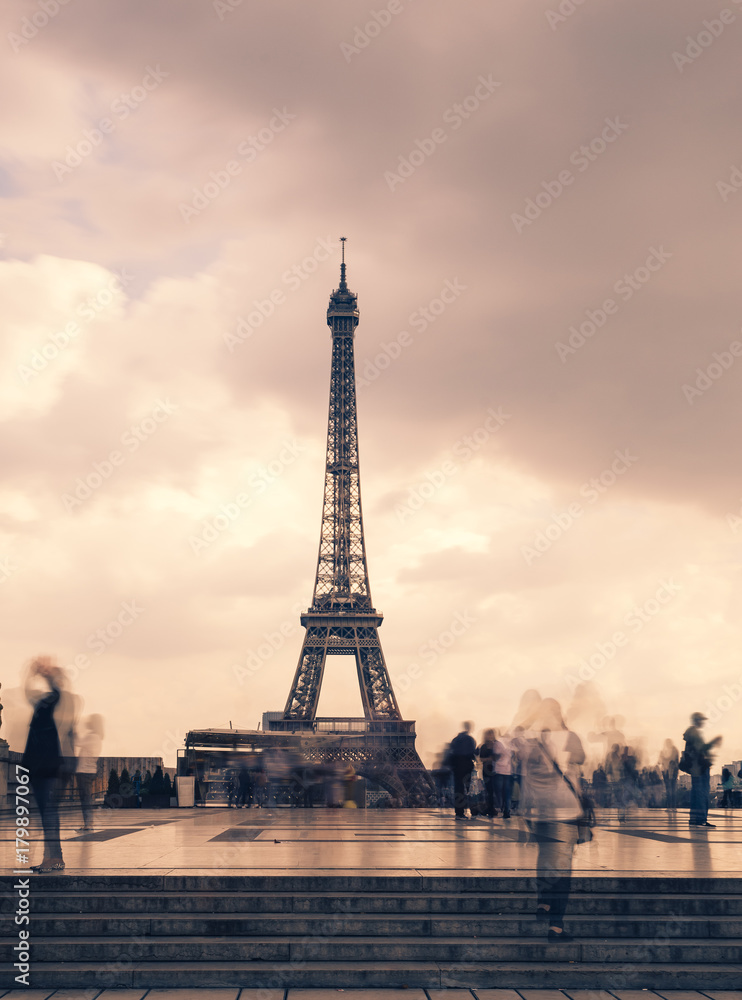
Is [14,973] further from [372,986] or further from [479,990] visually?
[479,990]

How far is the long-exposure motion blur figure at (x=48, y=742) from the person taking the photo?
11.1m

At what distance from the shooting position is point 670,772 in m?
30.0

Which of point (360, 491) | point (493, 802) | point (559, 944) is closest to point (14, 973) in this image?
Result: point (559, 944)

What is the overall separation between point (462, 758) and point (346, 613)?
172ft

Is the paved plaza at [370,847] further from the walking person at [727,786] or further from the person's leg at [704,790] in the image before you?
the walking person at [727,786]

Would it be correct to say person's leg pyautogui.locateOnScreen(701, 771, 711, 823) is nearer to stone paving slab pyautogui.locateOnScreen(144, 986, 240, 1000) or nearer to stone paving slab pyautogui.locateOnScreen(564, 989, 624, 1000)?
stone paving slab pyautogui.locateOnScreen(564, 989, 624, 1000)

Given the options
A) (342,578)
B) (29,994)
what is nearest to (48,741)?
(29,994)

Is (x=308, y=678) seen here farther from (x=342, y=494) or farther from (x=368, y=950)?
(x=368, y=950)

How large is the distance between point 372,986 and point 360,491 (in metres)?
72.0

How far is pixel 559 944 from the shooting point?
8797 mm

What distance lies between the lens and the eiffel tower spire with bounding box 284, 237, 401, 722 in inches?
2724

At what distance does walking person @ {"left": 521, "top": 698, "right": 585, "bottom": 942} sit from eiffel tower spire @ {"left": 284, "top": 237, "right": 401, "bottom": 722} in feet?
196

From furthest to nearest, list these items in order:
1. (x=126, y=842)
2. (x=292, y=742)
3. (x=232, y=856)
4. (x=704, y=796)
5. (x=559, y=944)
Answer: (x=292, y=742), (x=704, y=796), (x=126, y=842), (x=232, y=856), (x=559, y=944)

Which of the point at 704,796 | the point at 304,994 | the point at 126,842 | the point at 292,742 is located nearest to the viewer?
the point at 304,994
